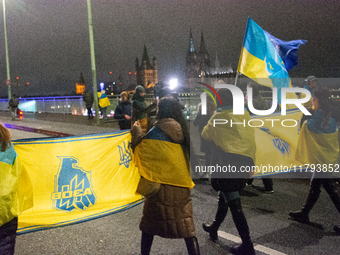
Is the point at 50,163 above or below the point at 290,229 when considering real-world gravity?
above

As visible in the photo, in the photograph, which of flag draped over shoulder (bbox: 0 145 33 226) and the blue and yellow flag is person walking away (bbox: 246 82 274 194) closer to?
the blue and yellow flag

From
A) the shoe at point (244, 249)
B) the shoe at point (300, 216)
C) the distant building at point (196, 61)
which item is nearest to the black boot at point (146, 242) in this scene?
the shoe at point (244, 249)

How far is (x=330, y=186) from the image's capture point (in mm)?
4309

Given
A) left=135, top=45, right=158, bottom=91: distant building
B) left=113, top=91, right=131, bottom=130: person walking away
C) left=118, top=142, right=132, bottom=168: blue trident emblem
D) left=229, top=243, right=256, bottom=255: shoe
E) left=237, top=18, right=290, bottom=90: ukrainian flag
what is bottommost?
left=229, top=243, right=256, bottom=255: shoe

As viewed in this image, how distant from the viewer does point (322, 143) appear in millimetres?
4348

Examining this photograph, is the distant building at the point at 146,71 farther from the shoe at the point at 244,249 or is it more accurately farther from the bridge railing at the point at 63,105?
the shoe at the point at 244,249

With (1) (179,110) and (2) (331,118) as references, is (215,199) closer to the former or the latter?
(2) (331,118)

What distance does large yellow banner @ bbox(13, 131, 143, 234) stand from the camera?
3.86 metres

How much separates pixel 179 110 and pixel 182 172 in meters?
0.61

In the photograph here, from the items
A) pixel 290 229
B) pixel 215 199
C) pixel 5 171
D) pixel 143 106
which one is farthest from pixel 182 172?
pixel 143 106

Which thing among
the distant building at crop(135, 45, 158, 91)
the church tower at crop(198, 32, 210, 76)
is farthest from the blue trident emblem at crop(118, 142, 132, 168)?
the church tower at crop(198, 32, 210, 76)

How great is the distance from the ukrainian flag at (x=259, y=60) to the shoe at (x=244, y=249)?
3058mm

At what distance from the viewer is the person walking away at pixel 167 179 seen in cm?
300

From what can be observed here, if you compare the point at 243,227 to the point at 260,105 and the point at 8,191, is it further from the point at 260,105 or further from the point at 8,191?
the point at 260,105
